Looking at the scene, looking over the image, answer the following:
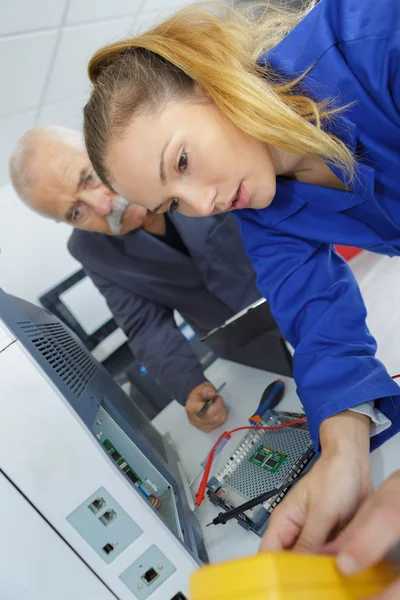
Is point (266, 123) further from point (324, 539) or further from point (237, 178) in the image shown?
point (324, 539)

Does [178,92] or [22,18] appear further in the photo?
[22,18]

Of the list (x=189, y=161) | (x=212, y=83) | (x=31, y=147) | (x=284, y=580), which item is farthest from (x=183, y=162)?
(x=31, y=147)

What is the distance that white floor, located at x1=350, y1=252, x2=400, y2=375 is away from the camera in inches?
36.7

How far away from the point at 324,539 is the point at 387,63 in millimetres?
678

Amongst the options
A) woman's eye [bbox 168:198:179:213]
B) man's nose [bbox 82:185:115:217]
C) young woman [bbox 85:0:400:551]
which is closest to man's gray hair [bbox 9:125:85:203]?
man's nose [bbox 82:185:115:217]

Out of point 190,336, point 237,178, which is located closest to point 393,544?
point 237,178

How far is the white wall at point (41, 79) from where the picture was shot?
5.75 ft

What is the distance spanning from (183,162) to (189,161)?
0.4 inches

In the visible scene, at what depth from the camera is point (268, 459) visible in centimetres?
83

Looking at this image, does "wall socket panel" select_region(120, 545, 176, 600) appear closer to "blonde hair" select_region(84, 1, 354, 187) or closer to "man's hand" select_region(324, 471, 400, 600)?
"man's hand" select_region(324, 471, 400, 600)

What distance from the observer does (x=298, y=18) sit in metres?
0.89

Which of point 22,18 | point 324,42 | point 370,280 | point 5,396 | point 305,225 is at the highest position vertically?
Result: point 22,18

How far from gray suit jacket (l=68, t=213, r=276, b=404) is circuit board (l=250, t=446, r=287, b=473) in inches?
20.8

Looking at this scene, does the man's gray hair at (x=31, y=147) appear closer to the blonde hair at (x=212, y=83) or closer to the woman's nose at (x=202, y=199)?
the blonde hair at (x=212, y=83)
